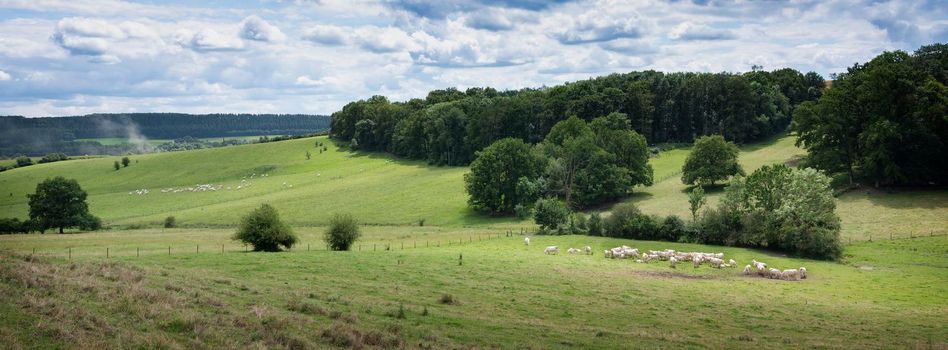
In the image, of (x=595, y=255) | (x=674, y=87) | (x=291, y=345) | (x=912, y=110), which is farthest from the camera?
(x=674, y=87)

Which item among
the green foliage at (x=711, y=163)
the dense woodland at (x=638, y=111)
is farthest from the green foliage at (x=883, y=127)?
the dense woodland at (x=638, y=111)

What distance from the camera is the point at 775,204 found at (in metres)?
57.4

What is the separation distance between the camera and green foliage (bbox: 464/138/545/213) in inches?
3285

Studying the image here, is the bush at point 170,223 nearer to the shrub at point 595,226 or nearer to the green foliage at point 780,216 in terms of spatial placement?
the shrub at point 595,226

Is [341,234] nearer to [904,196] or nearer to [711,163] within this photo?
[711,163]

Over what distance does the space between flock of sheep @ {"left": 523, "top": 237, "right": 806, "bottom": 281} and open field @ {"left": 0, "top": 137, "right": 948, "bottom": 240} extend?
18536mm

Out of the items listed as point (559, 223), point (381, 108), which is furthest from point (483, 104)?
point (559, 223)

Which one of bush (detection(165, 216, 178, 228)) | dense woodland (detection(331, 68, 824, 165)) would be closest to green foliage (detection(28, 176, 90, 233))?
bush (detection(165, 216, 178, 228))

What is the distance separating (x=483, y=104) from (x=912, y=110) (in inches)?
2906

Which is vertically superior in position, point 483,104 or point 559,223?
point 483,104

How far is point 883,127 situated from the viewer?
71500 mm

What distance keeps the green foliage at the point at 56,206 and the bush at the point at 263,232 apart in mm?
36517

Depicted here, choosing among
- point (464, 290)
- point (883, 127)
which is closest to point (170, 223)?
point (464, 290)

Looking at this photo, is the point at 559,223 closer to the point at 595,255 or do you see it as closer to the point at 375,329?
the point at 595,255
